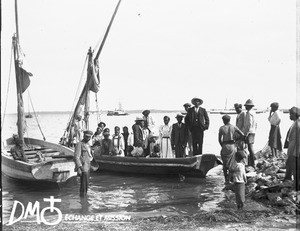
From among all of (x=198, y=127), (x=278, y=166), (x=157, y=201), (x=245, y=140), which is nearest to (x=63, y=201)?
(x=157, y=201)

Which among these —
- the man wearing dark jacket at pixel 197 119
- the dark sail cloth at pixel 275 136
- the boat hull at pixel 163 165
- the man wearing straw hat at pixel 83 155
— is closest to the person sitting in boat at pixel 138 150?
the boat hull at pixel 163 165

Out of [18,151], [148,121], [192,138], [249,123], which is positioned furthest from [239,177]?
[18,151]

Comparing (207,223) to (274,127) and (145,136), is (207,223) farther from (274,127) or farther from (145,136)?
(145,136)

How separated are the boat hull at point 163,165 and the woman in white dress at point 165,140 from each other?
0.77 meters

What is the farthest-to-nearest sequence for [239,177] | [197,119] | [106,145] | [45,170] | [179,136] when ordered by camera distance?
[106,145] → [179,136] → [197,119] → [45,170] → [239,177]

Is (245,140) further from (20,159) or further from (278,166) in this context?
(20,159)

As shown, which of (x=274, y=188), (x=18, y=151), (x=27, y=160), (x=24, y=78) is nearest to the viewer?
(x=274, y=188)

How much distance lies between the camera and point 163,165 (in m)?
10.9

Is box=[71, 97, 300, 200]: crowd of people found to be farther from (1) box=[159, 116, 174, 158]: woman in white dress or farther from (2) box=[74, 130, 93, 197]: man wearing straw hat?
(2) box=[74, 130, 93, 197]: man wearing straw hat

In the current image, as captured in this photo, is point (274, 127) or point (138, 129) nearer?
point (274, 127)

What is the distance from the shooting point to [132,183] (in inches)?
441

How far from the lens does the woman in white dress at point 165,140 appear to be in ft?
37.3

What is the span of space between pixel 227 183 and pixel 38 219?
16.3 ft

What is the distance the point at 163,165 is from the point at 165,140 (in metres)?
0.98
